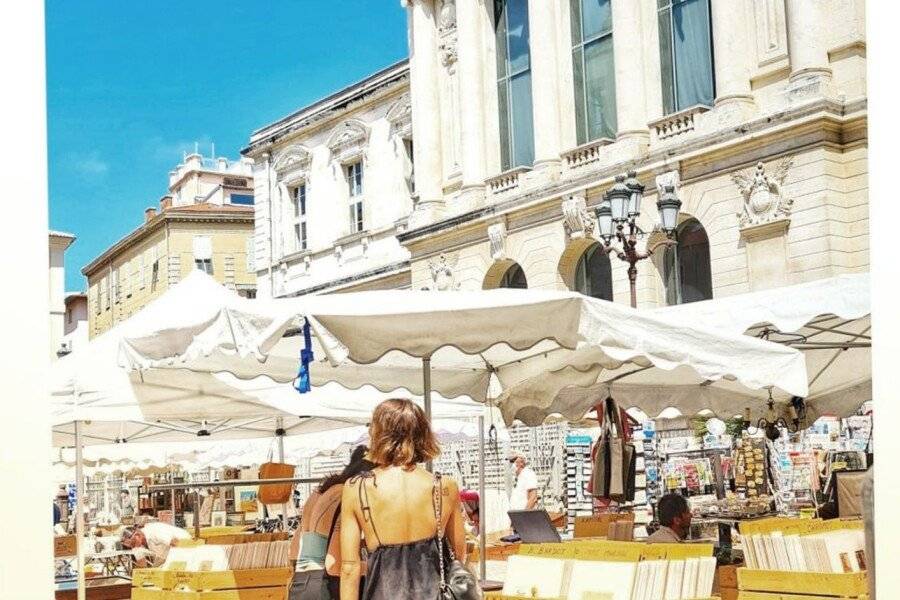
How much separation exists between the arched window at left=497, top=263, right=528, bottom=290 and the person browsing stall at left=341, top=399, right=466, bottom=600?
2402cm

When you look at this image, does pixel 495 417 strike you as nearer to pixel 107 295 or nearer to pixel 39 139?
pixel 39 139

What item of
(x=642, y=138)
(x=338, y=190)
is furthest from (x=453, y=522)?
(x=338, y=190)

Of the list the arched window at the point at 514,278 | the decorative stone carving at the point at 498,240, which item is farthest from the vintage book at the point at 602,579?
the arched window at the point at 514,278

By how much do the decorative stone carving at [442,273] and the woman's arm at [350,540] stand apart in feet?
81.9

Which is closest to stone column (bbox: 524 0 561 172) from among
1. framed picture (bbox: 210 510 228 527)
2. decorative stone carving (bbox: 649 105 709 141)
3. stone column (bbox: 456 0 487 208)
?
stone column (bbox: 456 0 487 208)

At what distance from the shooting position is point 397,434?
5.30 m

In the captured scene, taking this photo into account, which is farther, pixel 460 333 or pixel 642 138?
pixel 642 138

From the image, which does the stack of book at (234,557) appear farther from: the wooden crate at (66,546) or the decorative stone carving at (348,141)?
the decorative stone carving at (348,141)

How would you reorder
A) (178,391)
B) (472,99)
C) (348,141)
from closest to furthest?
(178,391) < (472,99) < (348,141)

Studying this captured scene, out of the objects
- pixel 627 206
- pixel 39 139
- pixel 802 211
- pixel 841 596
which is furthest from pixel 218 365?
pixel 802 211

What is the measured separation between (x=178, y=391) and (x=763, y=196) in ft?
50.7

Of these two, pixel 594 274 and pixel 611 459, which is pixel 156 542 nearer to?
pixel 611 459

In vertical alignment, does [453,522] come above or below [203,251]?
below

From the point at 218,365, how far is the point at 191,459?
636 inches
